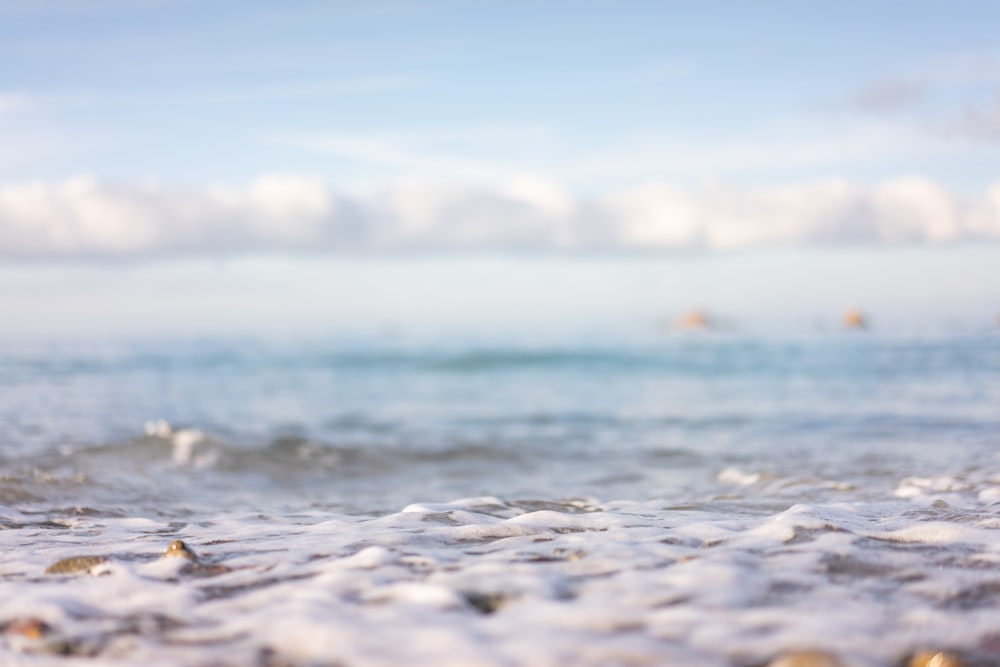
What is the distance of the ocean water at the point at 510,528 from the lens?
2781mm

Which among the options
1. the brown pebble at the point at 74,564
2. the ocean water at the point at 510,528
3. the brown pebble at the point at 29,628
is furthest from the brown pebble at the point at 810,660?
the brown pebble at the point at 74,564

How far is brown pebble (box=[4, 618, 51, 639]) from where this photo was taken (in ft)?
9.31

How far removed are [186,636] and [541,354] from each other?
995 inches

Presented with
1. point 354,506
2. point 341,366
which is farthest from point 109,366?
point 354,506

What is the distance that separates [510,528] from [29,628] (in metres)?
2.23

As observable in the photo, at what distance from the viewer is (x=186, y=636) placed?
2830mm

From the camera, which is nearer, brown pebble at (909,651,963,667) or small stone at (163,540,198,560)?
brown pebble at (909,651,963,667)

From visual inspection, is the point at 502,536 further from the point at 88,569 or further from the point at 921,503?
the point at 921,503

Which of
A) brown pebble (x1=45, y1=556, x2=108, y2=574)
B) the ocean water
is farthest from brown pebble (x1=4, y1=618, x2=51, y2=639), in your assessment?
brown pebble (x1=45, y1=556, x2=108, y2=574)

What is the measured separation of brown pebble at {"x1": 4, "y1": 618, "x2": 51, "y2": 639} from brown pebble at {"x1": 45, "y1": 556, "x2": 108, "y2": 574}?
2.23ft

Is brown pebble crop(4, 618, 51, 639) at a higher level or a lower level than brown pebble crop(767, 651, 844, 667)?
higher

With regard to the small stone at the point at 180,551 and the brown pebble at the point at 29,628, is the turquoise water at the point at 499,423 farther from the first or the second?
the brown pebble at the point at 29,628

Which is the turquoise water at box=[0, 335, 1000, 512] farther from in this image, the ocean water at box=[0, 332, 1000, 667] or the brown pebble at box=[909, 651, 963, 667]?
the brown pebble at box=[909, 651, 963, 667]

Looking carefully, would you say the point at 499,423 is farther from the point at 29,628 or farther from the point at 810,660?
the point at 810,660
